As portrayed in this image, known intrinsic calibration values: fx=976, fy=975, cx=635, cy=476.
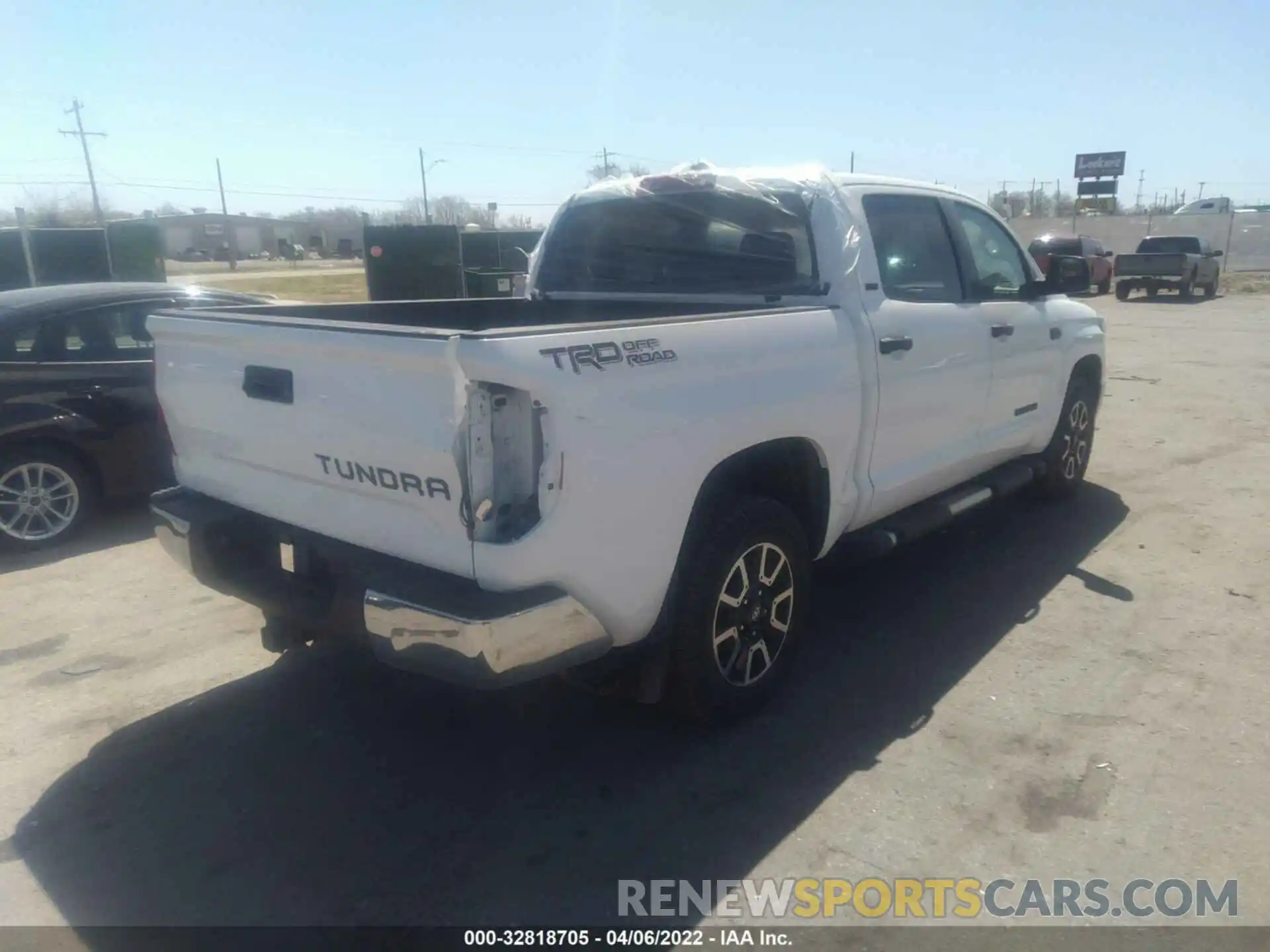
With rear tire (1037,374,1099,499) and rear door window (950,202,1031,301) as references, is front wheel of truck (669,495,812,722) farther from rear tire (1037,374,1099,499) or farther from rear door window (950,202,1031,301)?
rear tire (1037,374,1099,499)

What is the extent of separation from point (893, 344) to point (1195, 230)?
42.5m


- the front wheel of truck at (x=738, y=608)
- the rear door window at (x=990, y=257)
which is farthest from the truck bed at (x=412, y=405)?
the rear door window at (x=990, y=257)

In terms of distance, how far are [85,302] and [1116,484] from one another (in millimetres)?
7184

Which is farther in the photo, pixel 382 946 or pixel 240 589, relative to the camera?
pixel 240 589

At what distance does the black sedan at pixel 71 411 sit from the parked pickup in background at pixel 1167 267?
24913 mm

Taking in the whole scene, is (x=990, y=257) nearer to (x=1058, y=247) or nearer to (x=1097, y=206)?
(x=1058, y=247)

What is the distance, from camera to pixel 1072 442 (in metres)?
6.46

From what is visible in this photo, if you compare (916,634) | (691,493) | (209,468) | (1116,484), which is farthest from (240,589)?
(1116,484)

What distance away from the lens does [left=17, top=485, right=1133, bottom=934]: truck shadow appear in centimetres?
286

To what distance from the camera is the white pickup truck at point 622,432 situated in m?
2.70

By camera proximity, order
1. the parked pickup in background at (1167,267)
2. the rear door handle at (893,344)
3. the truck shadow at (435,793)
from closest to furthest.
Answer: the truck shadow at (435,793)
the rear door handle at (893,344)
the parked pickup in background at (1167,267)

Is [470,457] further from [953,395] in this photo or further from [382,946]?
[953,395]

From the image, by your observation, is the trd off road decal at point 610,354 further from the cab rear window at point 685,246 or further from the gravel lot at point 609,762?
the gravel lot at point 609,762

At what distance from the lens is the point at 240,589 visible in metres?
3.39
